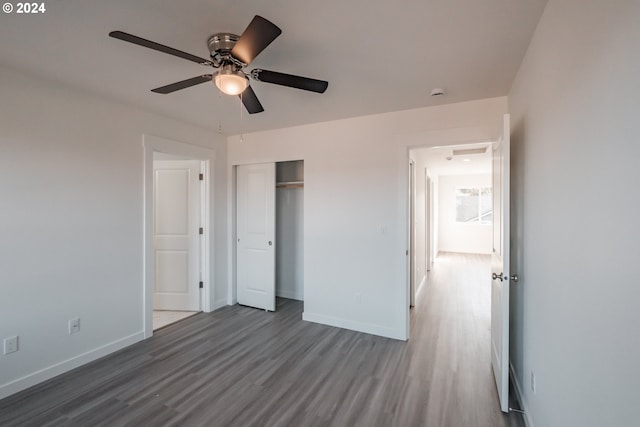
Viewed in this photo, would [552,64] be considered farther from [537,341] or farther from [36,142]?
[36,142]

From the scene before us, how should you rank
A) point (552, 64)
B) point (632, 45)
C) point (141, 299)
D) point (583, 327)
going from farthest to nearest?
point (141, 299) → point (552, 64) → point (583, 327) → point (632, 45)

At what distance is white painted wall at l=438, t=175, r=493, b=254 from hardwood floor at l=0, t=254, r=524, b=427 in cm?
626

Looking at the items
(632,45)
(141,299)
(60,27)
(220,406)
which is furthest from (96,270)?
(632,45)

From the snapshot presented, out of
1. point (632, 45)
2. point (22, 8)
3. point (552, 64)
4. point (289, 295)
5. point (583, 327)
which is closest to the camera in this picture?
point (632, 45)

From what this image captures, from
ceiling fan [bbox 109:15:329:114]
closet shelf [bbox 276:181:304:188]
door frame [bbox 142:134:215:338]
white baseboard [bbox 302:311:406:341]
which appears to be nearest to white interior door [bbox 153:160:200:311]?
door frame [bbox 142:134:215:338]

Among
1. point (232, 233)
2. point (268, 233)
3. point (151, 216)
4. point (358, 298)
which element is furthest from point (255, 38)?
point (232, 233)

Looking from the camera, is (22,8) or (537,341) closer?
(22,8)

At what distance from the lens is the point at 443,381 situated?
2.50 meters

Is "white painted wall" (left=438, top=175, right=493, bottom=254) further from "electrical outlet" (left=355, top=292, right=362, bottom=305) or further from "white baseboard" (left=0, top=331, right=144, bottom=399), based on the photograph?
"white baseboard" (left=0, top=331, right=144, bottom=399)

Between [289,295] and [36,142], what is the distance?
3.58 meters

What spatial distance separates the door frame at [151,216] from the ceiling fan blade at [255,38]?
2.22m

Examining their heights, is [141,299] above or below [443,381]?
above

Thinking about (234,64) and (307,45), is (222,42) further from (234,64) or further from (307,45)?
(307,45)

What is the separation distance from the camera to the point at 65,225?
8.63ft
